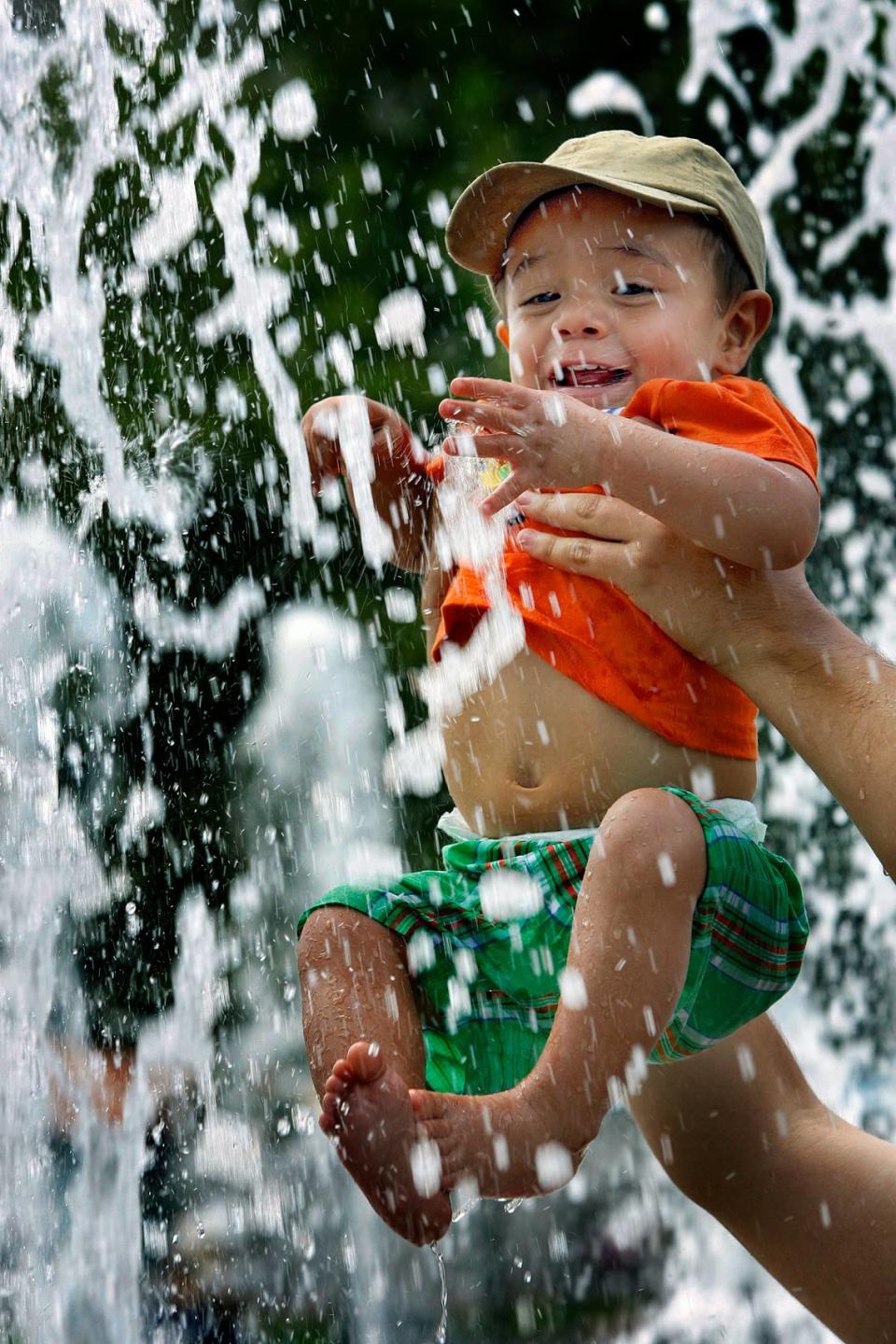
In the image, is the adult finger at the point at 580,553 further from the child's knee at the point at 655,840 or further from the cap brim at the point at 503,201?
the cap brim at the point at 503,201

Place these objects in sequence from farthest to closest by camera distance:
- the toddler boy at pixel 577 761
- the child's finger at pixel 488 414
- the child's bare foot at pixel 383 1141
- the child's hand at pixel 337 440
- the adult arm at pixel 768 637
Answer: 1. the child's hand at pixel 337 440
2. the adult arm at pixel 768 637
3. the child's finger at pixel 488 414
4. the toddler boy at pixel 577 761
5. the child's bare foot at pixel 383 1141

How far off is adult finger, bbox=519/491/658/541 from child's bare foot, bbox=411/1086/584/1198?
0.69 meters

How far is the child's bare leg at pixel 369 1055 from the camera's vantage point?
49.4 inches

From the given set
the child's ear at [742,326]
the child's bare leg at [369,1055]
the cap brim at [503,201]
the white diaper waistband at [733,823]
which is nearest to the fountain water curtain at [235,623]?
the cap brim at [503,201]

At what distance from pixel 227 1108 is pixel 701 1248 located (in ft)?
4.98

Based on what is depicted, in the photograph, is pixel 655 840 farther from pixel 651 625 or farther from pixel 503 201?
pixel 503 201

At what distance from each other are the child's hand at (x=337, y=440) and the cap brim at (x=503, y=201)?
10.9 inches

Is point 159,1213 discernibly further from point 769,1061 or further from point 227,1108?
point 769,1061

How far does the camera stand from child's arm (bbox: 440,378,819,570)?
1.53 m

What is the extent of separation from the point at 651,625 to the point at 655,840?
341 millimetres

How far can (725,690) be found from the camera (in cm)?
173

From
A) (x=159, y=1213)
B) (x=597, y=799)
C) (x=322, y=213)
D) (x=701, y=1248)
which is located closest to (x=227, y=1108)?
(x=159, y=1213)

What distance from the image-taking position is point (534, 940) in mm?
1608

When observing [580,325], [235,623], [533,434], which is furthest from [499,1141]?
[235,623]
